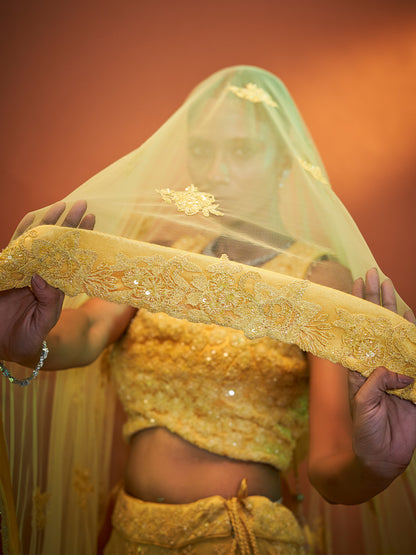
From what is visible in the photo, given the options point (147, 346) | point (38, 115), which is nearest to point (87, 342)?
point (147, 346)

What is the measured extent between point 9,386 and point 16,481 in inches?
8.0

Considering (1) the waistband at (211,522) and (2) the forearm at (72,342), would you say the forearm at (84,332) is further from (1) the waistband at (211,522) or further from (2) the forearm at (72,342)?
(1) the waistband at (211,522)

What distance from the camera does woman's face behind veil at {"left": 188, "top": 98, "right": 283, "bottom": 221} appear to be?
80 cm

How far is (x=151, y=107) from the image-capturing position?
5.14ft

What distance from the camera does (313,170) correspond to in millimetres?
851

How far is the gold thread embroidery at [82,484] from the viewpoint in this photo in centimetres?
103

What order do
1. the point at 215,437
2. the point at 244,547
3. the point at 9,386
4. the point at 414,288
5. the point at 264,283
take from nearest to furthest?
1. the point at 264,283
2. the point at 244,547
3. the point at 215,437
4. the point at 9,386
5. the point at 414,288

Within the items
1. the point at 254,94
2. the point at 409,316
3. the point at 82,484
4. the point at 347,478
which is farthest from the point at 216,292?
the point at 82,484

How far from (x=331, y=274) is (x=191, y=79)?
3.89ft

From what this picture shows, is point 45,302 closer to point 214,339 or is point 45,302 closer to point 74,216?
point 74,216

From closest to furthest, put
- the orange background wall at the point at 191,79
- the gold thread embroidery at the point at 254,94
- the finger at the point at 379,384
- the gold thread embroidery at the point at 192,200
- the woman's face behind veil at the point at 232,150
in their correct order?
1. the finger at the point at 379,384
2. the gold thread embroidery at the point at 192,200
3. the woman's face behind veil at the point at 232,150
4. the gold thread embroidery at the point at 254,94
5. the orange background wall at the point at 191,79

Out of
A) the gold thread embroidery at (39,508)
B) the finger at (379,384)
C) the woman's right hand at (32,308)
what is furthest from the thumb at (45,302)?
the gold thread embroidery at (39,508)

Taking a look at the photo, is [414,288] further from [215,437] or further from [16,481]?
[16,481]

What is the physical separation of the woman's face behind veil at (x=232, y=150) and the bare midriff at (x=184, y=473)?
48cm
